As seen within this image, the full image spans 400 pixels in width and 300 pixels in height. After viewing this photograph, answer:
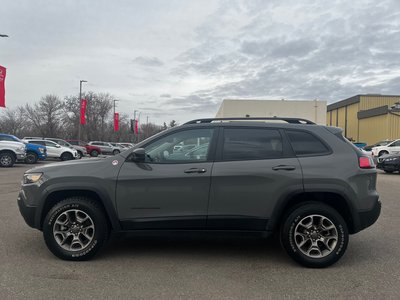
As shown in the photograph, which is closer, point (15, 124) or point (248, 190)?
point (248, 190)

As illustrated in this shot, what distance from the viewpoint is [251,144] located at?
15.6 feet

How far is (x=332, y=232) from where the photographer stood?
457cm

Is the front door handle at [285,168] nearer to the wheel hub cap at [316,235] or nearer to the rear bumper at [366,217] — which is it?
the wheel hub cap at [316,235]

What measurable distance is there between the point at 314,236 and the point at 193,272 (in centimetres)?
150

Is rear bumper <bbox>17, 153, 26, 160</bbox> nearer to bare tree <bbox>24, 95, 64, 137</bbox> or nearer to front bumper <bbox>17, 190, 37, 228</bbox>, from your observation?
front bumper <bbox>17, 190, 37, 228</bbox>

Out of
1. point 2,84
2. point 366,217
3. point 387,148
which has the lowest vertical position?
point 366,217

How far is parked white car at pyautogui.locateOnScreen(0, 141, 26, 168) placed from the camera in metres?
19.6

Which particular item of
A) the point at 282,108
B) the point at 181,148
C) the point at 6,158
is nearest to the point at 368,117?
the point at 282,108

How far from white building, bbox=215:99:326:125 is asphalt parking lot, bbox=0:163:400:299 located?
29231 mm

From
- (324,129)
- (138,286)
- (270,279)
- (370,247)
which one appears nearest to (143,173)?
(138,286)

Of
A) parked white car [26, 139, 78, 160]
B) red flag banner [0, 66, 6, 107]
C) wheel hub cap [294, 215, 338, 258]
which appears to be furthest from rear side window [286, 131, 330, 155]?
parked white car [26, 139, 78, 160]

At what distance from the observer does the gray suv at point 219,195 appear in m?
4.55

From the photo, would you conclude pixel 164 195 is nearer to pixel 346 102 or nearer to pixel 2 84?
pixel 2 84

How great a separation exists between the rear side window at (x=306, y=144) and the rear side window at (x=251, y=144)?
18 centimetres
